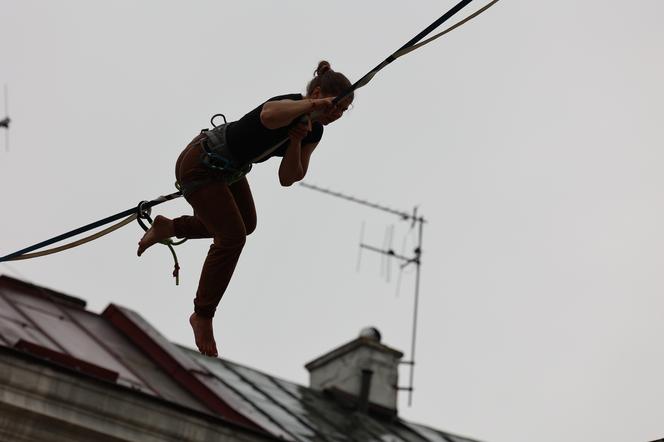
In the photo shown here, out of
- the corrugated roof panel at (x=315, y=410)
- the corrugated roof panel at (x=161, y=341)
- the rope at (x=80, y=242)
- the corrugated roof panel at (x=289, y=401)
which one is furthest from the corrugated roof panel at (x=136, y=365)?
the rope at (x=80, y=242)

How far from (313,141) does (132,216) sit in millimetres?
1546

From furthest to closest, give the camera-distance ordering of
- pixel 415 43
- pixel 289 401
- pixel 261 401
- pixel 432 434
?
pixel 432 434 < pixel 289 401 < pixel 261 401 < pixel 415 43

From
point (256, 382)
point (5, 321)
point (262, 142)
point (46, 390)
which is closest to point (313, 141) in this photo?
point (262, 142)

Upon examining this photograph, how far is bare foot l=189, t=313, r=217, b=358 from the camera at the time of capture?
40.8ft

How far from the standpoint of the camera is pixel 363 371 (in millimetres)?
36000

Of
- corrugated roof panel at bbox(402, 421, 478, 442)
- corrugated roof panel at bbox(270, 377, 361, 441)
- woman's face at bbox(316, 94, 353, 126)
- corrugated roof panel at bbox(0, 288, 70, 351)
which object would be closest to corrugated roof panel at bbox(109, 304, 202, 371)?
corrugated roof panel at bbox(0, 288, 70, 351)

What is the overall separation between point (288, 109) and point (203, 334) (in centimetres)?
187

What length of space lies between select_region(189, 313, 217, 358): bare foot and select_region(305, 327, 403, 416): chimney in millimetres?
22477

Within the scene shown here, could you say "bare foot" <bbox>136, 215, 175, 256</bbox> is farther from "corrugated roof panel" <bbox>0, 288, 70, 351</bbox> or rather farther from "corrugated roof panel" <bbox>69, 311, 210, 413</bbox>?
"corrugated roof panel" <bbox>69, 311, 210, 413</bbox>

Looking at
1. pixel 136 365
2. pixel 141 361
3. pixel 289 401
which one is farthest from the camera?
pixel 289 401

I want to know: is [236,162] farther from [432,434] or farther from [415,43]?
[432,434]

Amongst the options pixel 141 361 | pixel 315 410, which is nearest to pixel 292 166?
pixel 141 361

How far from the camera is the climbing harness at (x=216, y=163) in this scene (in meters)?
11.3

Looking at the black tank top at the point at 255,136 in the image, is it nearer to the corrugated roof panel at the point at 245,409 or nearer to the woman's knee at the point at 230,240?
the woman's knee at the point at 230,240
